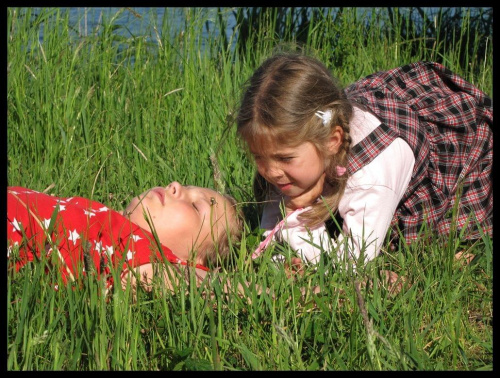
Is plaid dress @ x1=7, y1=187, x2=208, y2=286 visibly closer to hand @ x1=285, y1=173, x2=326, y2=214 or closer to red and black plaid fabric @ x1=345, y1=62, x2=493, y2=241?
hand @ x1=285, y1=173, x2=326, y2=214

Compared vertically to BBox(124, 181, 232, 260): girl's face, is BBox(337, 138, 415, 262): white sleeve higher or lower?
higher

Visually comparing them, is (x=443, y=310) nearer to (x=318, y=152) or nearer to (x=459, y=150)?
(x=318, y=152)

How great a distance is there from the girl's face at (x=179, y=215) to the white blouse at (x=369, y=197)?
24 centimetres

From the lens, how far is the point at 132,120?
3.58 metres

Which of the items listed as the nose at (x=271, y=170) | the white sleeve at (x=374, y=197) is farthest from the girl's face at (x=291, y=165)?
the white sleeve at (x=374, y=197)

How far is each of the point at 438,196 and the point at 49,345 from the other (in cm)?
158

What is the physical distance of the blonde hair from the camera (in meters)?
2.57

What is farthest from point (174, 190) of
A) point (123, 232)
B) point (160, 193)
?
point (123, 232)

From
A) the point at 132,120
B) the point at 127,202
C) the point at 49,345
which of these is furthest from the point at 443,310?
the point at 132,120

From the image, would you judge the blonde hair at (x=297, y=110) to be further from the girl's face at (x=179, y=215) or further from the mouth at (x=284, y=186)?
the girl's face at (x=179, y=215)

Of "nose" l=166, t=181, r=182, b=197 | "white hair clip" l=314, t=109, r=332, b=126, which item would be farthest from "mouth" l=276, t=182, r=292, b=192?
"nose" l=166, t=181, r=182, b=197

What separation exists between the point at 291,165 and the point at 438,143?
2.11ft

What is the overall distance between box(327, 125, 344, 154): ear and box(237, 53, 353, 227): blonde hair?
0.05 ft

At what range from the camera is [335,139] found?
8.83 feet
